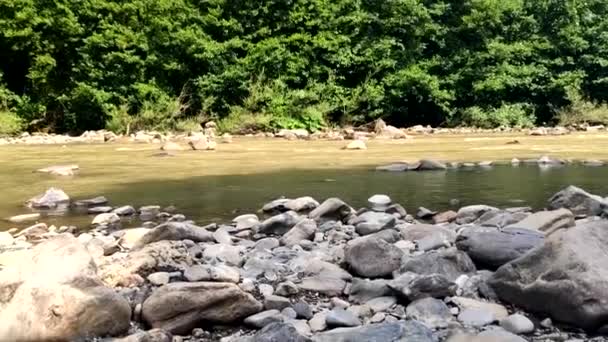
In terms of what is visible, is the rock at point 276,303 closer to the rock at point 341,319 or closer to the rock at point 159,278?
the rock at point 341,319

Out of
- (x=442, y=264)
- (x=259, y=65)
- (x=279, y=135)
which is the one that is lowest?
(x=279, y=135)

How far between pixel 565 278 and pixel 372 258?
1134 millimetres

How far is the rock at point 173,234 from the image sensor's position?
5090 mm

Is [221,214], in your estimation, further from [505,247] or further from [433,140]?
[433,140]

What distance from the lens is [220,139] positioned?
18.4 m

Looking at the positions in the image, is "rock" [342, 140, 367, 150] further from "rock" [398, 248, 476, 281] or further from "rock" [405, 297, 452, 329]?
"rock" [405, 297, 452, 329]

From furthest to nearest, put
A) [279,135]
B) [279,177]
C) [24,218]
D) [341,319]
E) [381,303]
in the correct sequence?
[279,135]
[279,177]
[24,218]
[381,303]
[341,319]

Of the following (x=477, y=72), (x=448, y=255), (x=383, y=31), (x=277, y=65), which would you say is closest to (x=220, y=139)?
(x=277, y=65)

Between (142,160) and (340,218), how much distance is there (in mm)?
6980

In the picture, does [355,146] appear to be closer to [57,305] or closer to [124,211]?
[124,211]

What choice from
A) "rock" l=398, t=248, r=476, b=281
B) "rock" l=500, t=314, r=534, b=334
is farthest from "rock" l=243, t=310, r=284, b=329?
"rock" l=500, t=314, r=534, b=334

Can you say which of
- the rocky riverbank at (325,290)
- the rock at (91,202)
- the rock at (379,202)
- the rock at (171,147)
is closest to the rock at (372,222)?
the rocky riverbank at (325,290)

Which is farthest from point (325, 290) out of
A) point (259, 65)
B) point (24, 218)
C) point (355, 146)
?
point (259, 65)

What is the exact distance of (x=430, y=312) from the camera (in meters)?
3.51
